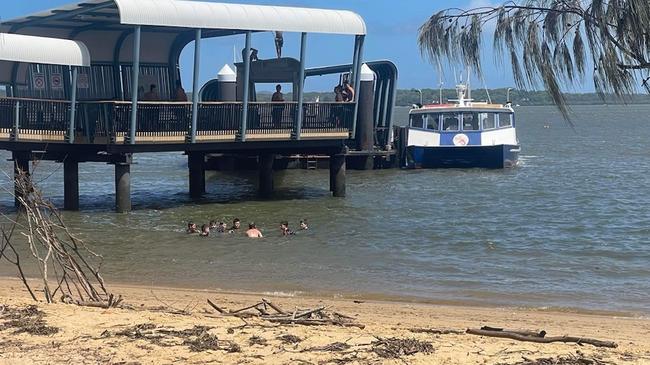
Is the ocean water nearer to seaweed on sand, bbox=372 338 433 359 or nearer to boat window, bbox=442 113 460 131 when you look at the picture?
seaweed on sand, bbox=372 338 433 359

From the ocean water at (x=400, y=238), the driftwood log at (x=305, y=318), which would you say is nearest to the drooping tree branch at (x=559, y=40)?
the ocean water at (x=400, y=238)

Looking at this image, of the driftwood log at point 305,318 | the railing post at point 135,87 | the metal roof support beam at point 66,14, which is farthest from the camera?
the metal roof support beam at point 66,14

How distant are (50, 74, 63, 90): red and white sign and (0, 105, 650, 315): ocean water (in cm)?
327

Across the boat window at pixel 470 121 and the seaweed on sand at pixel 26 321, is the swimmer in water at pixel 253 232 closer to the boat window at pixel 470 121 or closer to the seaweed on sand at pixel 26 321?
the seaweed on sand at pixel 26 321

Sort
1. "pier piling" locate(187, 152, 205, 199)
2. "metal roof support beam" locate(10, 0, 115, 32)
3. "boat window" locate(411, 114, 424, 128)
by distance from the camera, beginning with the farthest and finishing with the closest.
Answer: "boat window" locate(411, 114, 424, 128)
"pier piling" locate(187, 152, 205, 199)
"metal roof support beam" locate(10, 0, 115, 32)

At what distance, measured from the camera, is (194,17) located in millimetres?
19797

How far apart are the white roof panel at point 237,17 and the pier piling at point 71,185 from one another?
4398mm

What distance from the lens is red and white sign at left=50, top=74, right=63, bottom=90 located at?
22.4 meters

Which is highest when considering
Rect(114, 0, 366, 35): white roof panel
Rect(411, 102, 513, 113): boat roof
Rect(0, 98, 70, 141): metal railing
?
Rect(114, 0, 366, 35): white roof panel

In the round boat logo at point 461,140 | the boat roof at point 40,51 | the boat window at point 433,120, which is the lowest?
the round boat logo at point 461,140

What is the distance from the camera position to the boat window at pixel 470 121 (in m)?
35.8

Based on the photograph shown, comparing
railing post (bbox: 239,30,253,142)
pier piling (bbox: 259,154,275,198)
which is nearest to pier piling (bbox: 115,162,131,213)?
railing post (bbox: 239,30,253,142)

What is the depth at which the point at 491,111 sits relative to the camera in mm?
35906

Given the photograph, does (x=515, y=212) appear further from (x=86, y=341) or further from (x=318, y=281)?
(x=86, y=341)
